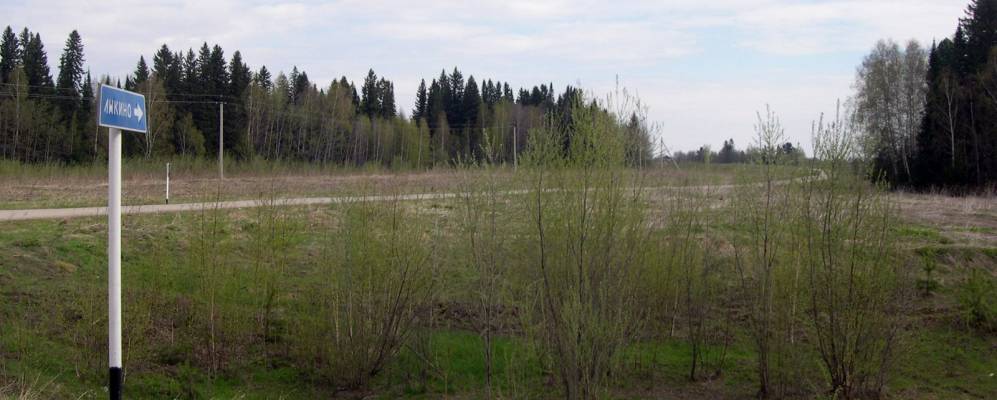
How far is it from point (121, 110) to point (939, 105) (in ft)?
138

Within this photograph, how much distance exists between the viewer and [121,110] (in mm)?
4449

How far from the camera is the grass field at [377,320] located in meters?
8.02

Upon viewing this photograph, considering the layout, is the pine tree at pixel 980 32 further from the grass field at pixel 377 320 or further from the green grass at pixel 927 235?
the grass field at pixel 377 320

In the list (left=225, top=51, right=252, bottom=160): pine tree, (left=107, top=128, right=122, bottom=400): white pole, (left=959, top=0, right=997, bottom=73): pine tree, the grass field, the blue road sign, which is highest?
(left=959, top=0, right=997, bottom=73): pine tree

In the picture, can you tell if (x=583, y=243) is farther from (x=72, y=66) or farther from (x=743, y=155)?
(x=72, y=66)

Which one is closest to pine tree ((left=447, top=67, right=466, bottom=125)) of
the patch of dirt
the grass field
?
the patch of dirt

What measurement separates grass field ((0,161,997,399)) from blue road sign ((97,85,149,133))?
361 cm

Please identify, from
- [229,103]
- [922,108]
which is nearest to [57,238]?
[229,103]

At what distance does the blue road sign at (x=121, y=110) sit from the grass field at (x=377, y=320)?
3605 mm

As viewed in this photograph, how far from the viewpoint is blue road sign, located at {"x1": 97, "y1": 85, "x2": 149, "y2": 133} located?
13.9ft

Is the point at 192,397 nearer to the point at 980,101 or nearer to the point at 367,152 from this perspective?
the point at 980,101

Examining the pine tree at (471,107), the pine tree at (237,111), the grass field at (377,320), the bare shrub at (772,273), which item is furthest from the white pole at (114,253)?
the pine tree at (471,107)

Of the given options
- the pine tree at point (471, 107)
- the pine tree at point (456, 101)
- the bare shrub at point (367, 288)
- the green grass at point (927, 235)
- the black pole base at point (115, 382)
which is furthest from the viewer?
A: the pine tree at point (456, 101)

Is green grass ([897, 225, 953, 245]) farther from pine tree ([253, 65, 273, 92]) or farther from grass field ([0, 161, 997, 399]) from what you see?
pine tree ([253, 65, 273, 92])
